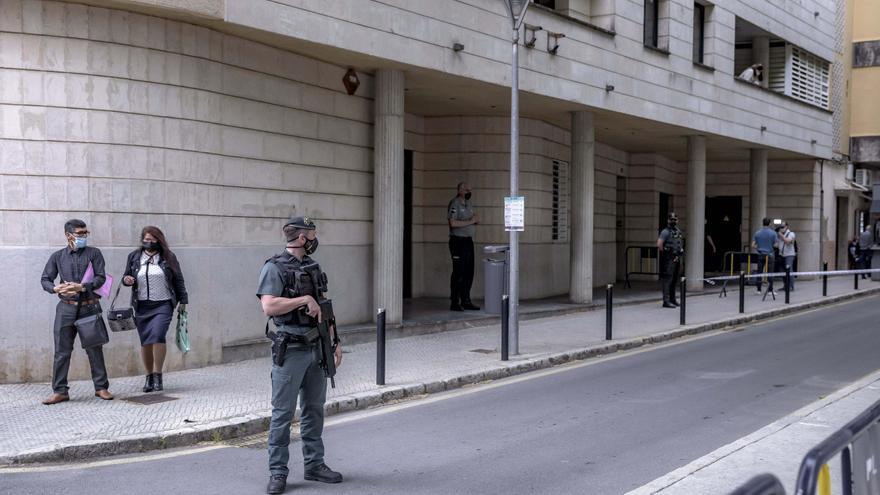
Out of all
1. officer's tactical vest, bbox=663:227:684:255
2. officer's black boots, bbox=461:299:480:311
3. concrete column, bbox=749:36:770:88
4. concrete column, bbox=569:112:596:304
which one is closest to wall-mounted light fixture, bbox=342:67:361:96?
officer's black boots, bbox=461:299:480:311

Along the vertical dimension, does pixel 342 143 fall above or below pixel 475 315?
above

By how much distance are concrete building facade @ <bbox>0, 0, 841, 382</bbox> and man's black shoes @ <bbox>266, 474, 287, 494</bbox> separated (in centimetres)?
498

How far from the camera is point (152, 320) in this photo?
9609mm

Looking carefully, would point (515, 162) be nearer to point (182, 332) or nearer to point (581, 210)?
point (182, 332)

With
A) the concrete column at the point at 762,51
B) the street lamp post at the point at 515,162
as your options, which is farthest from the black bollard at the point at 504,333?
the concrete column at the point at 762,51

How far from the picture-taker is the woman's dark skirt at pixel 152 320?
9.56 meters

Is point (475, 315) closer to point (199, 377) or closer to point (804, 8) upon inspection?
point (199, 377)

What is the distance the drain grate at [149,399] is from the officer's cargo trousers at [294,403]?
10.7 feet

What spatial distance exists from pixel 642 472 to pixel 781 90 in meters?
24.4

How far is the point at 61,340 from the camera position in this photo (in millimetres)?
9000

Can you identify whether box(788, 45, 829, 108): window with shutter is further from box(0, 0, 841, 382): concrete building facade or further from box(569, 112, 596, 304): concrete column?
box(569, 112, 596, 304): concrete column

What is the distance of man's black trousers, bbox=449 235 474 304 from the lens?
16078 millimetres

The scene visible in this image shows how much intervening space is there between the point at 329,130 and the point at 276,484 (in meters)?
8.22

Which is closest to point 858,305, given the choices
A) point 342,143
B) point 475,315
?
point 475,315
